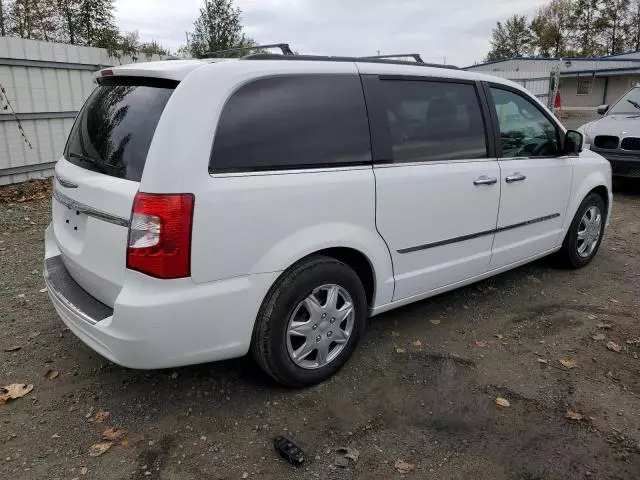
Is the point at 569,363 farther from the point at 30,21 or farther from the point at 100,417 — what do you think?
the point at 30,21

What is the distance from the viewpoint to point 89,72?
874 cm

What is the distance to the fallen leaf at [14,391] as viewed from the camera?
2.99 metres

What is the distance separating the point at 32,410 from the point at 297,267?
1.64 m

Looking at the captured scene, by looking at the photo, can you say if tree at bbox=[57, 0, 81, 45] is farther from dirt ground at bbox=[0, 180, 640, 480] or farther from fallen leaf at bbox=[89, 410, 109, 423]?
fallen leaf at bbox=[89, 410, 109, 423]

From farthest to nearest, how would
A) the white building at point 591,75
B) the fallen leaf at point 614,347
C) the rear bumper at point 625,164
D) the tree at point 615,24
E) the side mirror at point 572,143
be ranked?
the tree at point 615,24 → the white building at point 591,75 → the rear bumper at point 625,164 → the side mirror at point 572,143 → the fallen leaf at point 614,347

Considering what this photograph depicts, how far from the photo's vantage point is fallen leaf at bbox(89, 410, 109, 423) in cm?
281

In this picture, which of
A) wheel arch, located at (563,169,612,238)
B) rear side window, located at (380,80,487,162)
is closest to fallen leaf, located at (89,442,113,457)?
rear side window, located at (380,80,487,162)

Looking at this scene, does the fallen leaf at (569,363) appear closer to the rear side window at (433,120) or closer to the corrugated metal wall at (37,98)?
the rear side window at (433,120)

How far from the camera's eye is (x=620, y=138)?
833 centimetres

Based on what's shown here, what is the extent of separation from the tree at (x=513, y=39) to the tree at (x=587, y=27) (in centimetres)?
618

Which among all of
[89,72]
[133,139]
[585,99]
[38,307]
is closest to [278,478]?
[133,139]

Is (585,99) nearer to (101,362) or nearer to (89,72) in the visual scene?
(89,72)

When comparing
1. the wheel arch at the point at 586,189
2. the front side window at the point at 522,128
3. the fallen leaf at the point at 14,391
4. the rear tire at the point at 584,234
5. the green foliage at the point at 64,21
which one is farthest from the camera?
the green foliage at the point at 64,21

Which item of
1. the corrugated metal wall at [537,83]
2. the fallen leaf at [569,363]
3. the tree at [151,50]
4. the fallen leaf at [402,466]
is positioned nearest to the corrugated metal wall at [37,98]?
the tree at [151,50]
